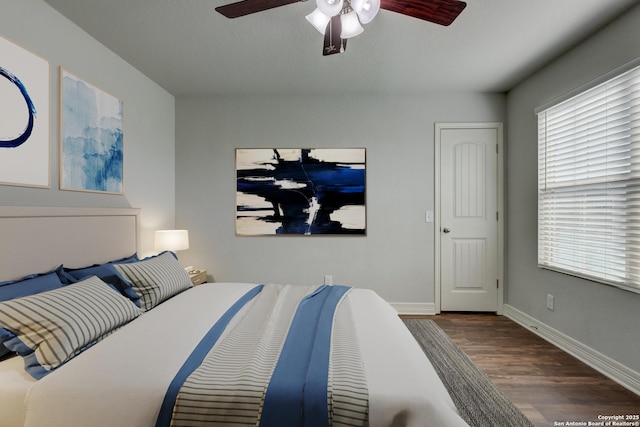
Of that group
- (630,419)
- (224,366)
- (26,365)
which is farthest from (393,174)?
(26,365)

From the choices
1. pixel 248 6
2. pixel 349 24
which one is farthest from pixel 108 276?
pixel 349 24

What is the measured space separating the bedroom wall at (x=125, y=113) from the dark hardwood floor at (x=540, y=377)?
3.17 meters

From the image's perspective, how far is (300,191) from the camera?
357cm

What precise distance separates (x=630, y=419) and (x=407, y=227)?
221 centimetres

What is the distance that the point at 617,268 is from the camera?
7.05 ft

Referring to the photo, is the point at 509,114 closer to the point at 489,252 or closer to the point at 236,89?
the point at 489,252

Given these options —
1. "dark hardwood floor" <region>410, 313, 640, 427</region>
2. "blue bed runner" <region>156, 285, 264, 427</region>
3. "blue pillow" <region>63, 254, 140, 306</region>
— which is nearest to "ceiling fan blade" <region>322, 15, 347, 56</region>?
"blue bed runner" <region>156, 285, 264, 427</region>

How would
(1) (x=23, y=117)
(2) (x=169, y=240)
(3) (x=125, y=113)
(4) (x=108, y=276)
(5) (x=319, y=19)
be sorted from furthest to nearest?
(2) (x=169, y=240)
(3) (x=125, y=113)
(4) (x=108, y=276)
(1) (x=23, y=117)
(5) (x=319, y=19)

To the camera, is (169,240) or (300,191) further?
(300,191)

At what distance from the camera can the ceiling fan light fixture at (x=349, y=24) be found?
1724 mm

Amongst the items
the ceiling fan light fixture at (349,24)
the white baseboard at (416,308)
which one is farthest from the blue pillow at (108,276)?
the white baseboard at (416,308)

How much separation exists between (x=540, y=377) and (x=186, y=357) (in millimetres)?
2410

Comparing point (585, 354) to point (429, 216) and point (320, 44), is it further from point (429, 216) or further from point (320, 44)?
point (320, 44)

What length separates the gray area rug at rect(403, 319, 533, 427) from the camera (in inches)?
68.3
